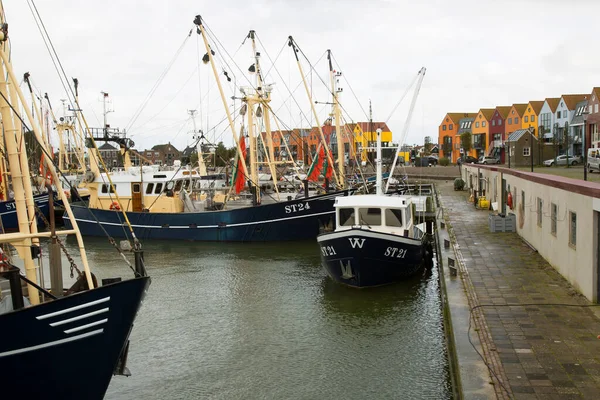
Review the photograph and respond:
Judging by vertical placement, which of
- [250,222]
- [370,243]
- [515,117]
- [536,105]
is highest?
[536,105]

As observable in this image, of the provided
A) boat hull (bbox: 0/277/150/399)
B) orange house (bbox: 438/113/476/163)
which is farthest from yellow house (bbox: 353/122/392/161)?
boat hull (bbox: 0/277/150/399)

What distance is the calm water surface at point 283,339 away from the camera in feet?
36.1

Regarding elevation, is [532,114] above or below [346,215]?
above

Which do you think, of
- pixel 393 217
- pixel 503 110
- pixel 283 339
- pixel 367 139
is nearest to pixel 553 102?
pixel 503 110

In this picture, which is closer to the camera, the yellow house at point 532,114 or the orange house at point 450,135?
the yellow house at point 532,114

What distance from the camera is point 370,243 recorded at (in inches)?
650

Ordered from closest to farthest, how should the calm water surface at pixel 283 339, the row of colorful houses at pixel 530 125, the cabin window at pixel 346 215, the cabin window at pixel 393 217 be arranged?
the calm water surface at pixel 283 339
the cabin window at pixel 393 217
the cabin window at pixel 346 215
the row of colorful houses at pixel 530 125

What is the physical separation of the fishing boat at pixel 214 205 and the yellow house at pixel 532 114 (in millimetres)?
53711

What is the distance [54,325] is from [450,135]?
97594mm

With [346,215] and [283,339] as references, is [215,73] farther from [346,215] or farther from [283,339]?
[283,339]

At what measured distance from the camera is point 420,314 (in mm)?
15492

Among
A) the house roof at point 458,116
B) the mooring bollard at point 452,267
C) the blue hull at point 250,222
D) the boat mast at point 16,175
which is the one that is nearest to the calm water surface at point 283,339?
the mooring bollard at point 452,267

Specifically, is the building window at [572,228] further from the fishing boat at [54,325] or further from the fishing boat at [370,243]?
the fishing boat at [54,325]

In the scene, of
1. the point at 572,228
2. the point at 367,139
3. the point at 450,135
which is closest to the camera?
the point at 572,228
